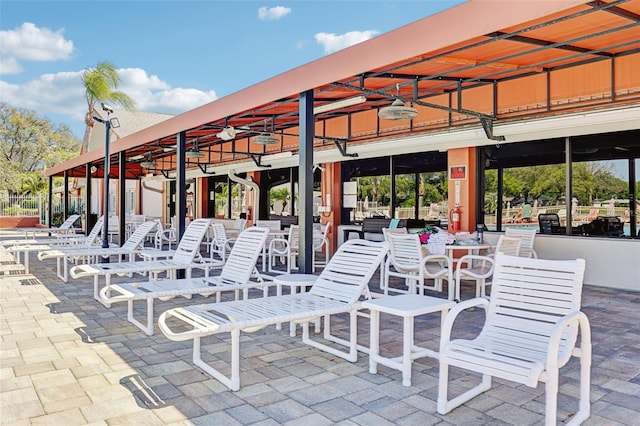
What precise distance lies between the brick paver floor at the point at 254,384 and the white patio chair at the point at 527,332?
25 centimetres

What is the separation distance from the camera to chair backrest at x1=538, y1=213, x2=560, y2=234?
7.95 meters

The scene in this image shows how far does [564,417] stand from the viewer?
2.78 metres

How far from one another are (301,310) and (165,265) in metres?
2.98

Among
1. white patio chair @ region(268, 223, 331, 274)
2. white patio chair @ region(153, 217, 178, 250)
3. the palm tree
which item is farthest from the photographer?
the palm tree

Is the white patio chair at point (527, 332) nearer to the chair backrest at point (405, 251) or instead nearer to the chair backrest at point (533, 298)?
the chair backrest at point (533, 298)

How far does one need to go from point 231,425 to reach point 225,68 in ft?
121

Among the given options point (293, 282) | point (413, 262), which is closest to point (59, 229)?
point (413, 262)

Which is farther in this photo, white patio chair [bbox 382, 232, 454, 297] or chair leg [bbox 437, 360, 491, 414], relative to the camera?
white patio chair [bbox 382, 232, 454, 297]

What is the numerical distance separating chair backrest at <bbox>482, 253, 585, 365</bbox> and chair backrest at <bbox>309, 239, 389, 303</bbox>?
1076 mm

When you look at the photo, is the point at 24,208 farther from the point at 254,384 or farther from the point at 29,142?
the point at 254,384

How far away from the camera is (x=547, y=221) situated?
→ 808 centimetres

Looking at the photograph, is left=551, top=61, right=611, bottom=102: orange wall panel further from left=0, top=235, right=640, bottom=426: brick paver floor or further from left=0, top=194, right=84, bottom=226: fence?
left=0, top=194, right=84, bottom=226: fence

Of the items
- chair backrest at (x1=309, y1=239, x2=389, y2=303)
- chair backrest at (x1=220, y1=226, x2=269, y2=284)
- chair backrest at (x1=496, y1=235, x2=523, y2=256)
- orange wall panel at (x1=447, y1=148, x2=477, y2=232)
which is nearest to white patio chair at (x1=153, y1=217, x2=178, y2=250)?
chair backrest at (x1=220, y1=226, x2=269, y2=284)

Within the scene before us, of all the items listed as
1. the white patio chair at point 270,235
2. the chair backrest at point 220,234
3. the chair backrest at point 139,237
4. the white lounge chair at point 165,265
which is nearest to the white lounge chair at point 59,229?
the chair backrest at point 139,237
